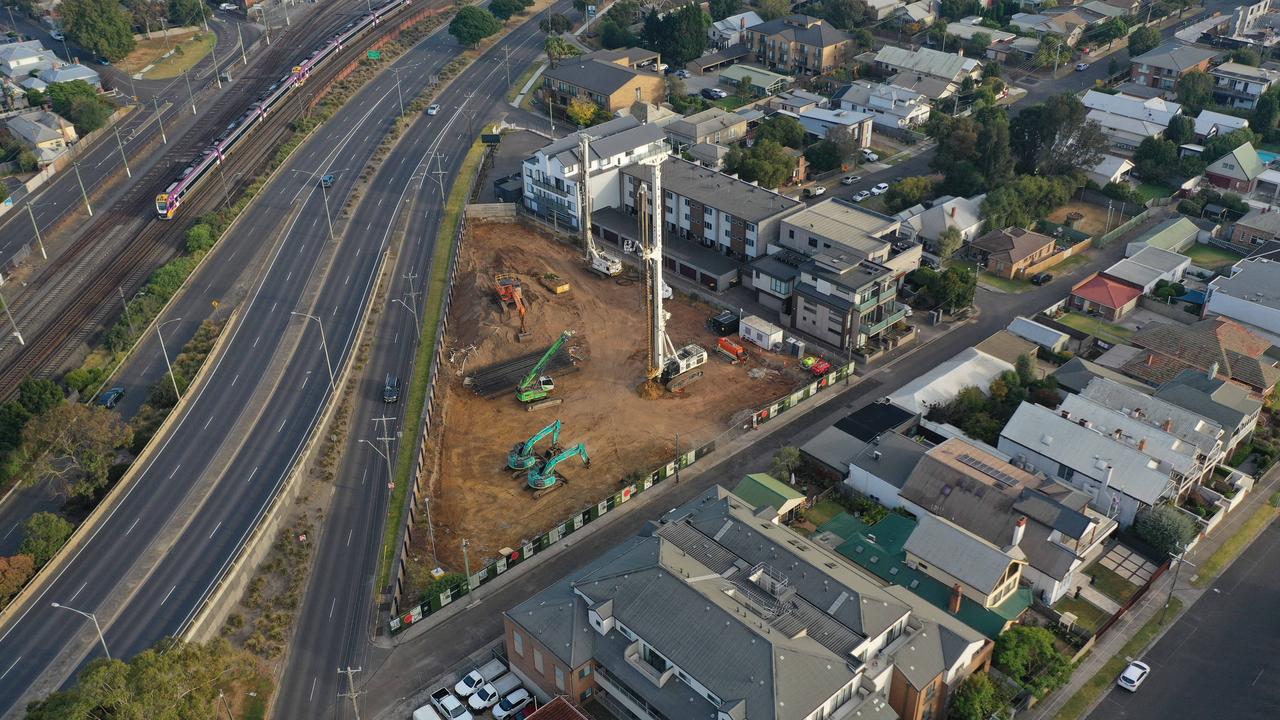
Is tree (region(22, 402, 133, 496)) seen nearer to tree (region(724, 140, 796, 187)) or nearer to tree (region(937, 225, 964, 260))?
tree (region(724, 140, 796, 187))

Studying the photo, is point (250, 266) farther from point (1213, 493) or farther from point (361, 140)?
point (1213, 493)

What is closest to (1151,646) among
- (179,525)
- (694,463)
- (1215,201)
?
(694,463)

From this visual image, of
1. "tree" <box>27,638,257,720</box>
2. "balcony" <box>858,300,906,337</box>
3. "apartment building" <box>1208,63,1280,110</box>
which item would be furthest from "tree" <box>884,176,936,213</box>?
"tree" <box>27,638,257,720</box>

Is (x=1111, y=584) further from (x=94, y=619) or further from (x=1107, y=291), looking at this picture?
(x=94, y=619)

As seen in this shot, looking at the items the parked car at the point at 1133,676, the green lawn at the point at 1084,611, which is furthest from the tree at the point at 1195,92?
the parked car at the point at 1133,676

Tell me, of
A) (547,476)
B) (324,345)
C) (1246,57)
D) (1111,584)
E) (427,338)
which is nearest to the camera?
(1111,584)

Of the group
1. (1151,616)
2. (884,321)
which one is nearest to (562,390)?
(884,321)
